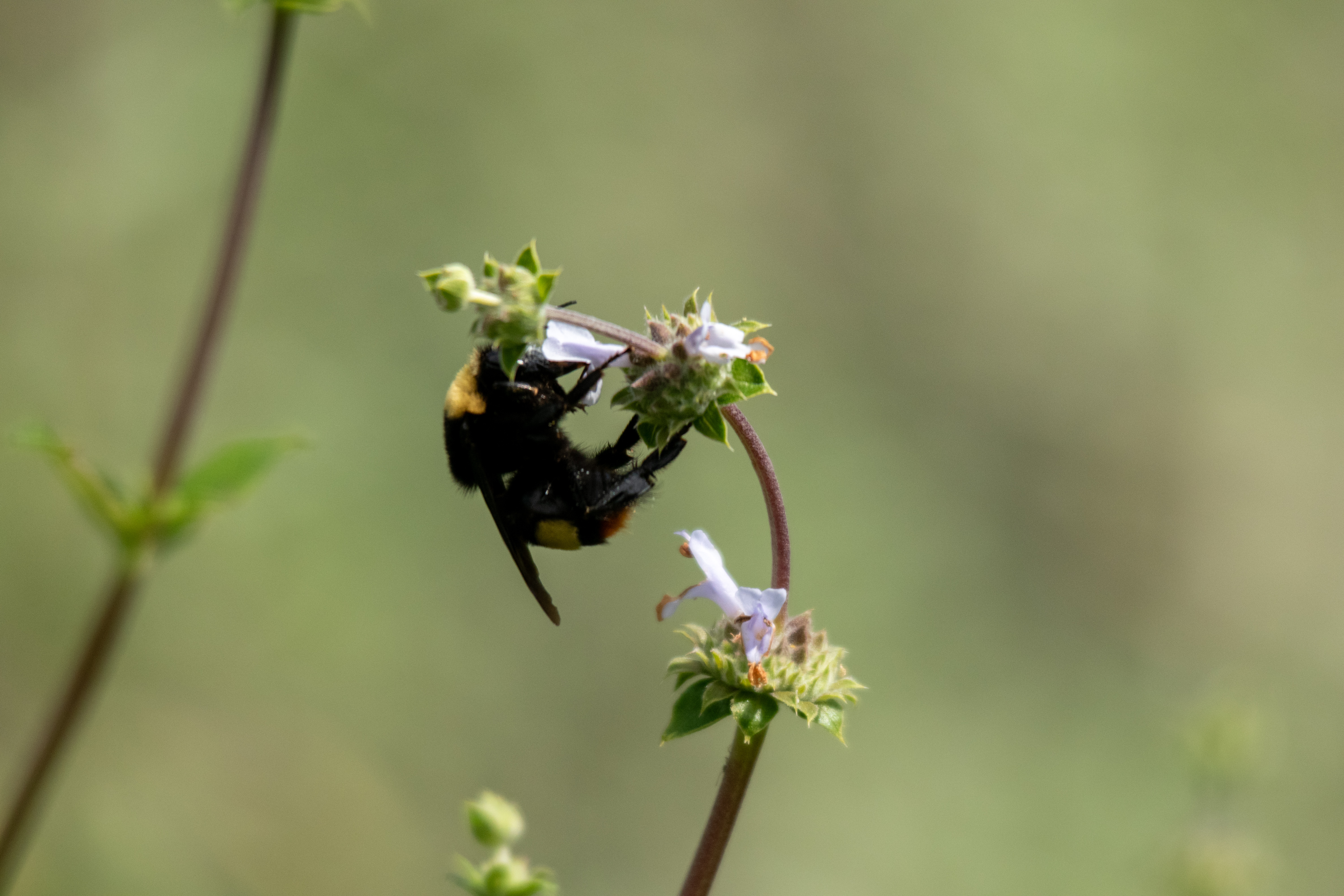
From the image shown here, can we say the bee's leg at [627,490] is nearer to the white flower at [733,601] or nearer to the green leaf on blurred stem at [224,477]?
the white flower at [733,601]

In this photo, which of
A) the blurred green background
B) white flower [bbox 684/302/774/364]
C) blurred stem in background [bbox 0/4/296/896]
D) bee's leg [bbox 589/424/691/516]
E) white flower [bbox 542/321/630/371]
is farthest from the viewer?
the blurred green background

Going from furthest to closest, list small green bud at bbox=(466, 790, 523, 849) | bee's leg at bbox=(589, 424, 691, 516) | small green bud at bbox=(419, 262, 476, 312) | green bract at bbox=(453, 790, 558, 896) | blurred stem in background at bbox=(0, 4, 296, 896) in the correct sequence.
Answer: blurred stem in background at bbox=(0, 4, 296, 896), bee's leg at bbox=(589, 424, 691, 516), small green bud at bbox=(466, 790, 523, 849), green bract at bbox=(453, 790, 558, 896), small green bud at bbox=(419, 262, 476, 312)

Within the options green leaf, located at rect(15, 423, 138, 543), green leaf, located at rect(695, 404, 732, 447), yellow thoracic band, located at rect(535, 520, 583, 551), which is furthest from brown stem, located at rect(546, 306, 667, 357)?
green leaf, located at rect(15, 423, 138, 543)

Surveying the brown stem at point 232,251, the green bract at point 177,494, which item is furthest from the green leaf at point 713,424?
the brown stem at point 232,251

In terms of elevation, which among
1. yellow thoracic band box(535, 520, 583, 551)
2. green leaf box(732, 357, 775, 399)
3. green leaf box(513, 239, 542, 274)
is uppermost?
yellow thoracic band box(535, 520, 583, 551)

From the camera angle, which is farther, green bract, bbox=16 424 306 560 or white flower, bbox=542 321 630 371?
green bract, bbox=16 424 306 560

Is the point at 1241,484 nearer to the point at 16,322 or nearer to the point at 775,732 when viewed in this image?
the point at 775,732

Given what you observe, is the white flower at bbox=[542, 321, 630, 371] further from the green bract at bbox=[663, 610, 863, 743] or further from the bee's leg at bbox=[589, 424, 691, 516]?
the green bract at bbox=[663, 610, 863, 743]
